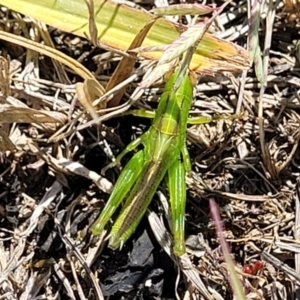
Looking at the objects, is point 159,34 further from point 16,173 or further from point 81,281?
point 81,281

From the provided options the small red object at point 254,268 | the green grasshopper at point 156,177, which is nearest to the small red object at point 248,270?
the small red object at point 254,268

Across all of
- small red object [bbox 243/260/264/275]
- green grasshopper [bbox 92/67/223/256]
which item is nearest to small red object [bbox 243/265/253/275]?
small red object [bbox 243/260/264/275]

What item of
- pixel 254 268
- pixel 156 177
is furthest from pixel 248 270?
pixel 156 177

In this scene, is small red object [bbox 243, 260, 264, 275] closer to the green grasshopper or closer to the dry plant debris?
the dry plant debris

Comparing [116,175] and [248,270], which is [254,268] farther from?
[116,175]

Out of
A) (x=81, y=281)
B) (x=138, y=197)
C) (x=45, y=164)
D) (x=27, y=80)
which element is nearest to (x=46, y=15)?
(x=27, y=80)
